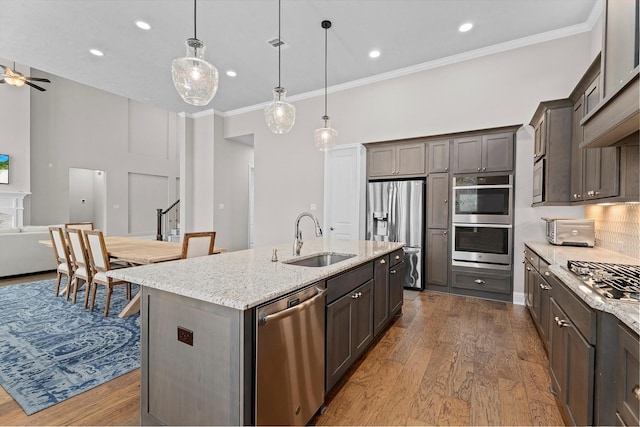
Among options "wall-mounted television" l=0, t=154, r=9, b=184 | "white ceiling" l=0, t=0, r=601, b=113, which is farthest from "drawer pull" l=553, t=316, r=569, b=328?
"wall-mounted television" l=0, t=154, r=9, b=184

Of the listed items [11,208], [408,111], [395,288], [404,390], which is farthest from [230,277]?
[11,208]

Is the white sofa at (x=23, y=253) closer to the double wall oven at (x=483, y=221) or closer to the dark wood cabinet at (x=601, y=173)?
the double wall oven at (x=483, y=221)

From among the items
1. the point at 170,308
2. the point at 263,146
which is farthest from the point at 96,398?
the point at 263,146

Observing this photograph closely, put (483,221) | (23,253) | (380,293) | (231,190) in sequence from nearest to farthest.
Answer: (380,293), (483,221), (23,253), (231,190)

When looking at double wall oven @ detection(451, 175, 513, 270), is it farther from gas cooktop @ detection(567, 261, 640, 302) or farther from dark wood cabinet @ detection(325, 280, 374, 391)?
dark wood cabinet @ detection(325, 280, 374, 391)

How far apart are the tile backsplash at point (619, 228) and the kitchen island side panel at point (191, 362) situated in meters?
3.00

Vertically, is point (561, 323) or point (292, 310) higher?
point (292, 310)

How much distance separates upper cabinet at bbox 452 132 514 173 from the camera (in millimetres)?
3701

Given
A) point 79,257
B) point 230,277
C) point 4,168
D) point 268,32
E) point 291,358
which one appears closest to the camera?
point 291,358

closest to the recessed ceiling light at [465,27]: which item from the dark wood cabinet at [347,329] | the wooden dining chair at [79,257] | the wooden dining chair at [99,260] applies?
the dark wood cabinet at [347,329]

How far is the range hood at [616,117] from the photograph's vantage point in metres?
1.14

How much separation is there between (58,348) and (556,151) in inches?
195

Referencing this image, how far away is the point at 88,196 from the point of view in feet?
31.7

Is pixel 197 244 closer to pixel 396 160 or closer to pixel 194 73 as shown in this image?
pixel 194 73
